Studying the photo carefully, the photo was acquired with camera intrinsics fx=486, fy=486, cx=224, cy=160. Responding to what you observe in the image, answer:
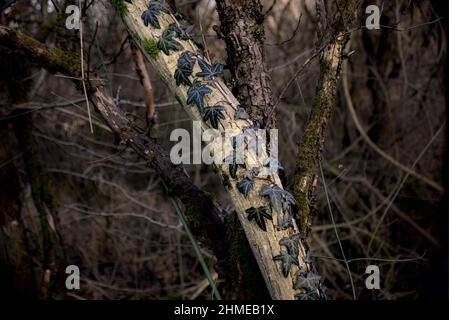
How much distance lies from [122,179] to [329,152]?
2.53 metres

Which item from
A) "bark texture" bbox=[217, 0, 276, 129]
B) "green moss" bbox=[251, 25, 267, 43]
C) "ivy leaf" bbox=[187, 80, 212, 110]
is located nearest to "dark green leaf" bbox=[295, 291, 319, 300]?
"bark texture" bbox=[217, 0, 276, 129]

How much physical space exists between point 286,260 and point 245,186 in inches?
13.5

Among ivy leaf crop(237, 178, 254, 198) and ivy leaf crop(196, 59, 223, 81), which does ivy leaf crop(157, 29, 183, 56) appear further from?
ivy leaf crop(237, 178, 254, 198)

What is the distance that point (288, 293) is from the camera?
6.56ft

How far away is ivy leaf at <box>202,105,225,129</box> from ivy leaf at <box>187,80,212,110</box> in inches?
1.3

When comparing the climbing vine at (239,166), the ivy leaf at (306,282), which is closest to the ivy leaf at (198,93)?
the climbing vine at (239,166)

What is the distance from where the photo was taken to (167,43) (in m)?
2.03

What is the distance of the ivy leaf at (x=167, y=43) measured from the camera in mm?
2025

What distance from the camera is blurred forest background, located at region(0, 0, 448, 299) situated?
4.80 m

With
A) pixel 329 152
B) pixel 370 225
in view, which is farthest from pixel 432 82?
pixel 370 225

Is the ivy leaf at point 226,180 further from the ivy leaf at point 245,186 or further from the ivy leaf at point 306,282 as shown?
the ivy leaf at point 306,282

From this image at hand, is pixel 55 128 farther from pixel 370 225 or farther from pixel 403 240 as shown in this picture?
pixel 403 240

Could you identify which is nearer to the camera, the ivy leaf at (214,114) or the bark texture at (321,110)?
the ivy leaf at (214,114)

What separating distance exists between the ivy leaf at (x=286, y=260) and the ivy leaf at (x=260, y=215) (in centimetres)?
13
